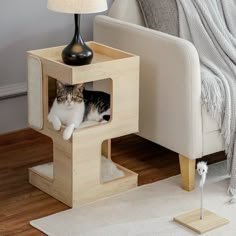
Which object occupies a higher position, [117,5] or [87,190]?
[117,5]

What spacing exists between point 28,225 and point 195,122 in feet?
2.61

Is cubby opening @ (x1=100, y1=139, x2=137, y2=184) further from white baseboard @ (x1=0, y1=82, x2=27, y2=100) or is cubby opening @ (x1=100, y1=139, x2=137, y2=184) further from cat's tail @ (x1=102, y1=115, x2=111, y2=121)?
white baseboard @ (x1=0, y1=82, x2=27, y2=100)

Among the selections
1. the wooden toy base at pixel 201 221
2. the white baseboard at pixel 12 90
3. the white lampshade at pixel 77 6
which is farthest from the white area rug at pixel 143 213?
the white baseboard at pixel 12 90

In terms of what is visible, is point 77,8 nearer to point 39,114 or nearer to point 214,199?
point 39,114

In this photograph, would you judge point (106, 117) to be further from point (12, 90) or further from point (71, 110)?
point (12, 90)

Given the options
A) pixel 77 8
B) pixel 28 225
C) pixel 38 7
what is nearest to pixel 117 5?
pixel 38 7

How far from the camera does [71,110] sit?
2.81 metres

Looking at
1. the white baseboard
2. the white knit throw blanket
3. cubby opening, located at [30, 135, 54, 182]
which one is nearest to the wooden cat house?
cubby opening, located at [30, 135, 54, 182]

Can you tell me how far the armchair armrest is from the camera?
9.33 ft

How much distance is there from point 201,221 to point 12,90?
129 cm

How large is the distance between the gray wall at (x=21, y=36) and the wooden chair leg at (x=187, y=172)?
1.02 metres

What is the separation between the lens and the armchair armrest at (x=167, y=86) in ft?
9.33

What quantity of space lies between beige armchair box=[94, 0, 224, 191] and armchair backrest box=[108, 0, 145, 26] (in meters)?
0.11

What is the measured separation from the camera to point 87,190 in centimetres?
284
